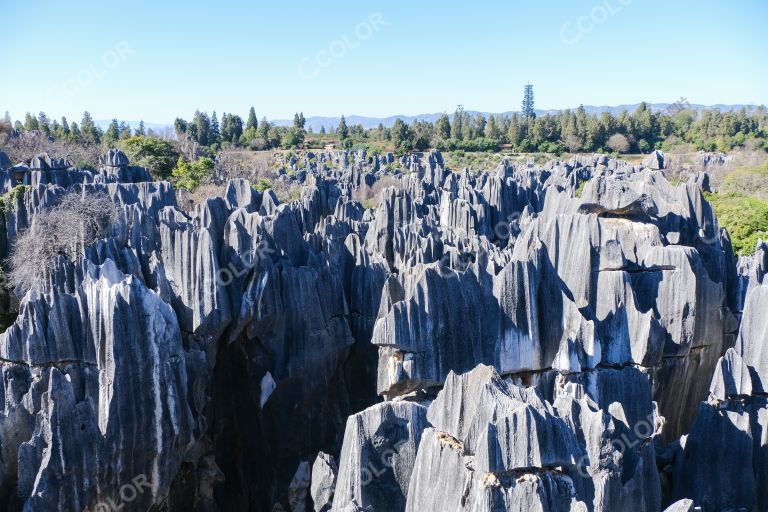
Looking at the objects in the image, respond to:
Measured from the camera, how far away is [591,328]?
10117 millimetres

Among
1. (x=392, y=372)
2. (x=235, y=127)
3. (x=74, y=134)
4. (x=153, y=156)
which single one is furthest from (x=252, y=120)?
(x=392, y=372)

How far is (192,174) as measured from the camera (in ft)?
124

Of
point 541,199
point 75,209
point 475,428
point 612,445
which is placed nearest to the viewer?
point 475,428

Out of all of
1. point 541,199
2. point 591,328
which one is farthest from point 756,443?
point 541,199

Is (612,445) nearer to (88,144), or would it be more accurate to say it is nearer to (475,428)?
(475,428)

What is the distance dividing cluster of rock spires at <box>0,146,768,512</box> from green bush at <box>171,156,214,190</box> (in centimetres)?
1987

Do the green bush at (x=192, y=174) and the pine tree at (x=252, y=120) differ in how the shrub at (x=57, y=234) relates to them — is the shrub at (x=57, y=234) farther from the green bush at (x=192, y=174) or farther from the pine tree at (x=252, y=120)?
the pine tree at (x=252, y=120)

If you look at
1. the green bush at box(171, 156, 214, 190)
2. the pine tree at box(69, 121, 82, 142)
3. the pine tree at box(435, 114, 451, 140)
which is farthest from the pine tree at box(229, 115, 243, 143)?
the green bush at box(171, 156, 214, 190)

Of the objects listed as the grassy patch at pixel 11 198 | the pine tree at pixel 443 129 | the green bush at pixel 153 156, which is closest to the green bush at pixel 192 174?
the green bush at pixel 153 156

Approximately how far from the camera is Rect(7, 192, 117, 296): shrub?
1606 centimetres

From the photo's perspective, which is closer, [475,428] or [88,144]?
[475,428]

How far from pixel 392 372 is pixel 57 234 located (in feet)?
38.8

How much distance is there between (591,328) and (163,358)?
23.6 ft

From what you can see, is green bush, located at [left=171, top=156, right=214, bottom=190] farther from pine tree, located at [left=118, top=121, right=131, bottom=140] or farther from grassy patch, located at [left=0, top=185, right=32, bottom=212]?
pine tree, located at [left=118, top=121, right=131, bottom=140]
